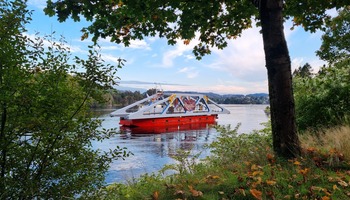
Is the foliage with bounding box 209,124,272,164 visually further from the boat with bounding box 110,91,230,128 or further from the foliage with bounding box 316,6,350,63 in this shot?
the boat with bounding box 110,91,230,128

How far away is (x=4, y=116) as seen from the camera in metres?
3.29

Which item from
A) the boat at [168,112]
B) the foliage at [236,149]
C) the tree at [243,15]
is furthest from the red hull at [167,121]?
the tree at [243,15]

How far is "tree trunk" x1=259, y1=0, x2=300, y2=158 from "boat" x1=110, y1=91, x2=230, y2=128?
43378 mm

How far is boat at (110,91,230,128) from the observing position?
163ft

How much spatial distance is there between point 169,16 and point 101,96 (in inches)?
115

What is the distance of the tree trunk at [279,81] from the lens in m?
5.29

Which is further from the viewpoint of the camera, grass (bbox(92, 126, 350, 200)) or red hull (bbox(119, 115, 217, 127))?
red hull (bbox(119, 115, 217, 127))

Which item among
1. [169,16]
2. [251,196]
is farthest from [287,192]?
[169,16]

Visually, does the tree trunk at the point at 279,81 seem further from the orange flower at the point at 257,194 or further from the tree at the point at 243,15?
the orange flower at the point at 257,194

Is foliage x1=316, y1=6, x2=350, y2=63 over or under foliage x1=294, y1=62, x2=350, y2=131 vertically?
over

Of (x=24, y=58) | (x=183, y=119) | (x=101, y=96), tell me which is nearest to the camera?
(x=24, y=58)

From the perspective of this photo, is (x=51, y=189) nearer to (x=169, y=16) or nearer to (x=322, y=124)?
(x=169, y=16)

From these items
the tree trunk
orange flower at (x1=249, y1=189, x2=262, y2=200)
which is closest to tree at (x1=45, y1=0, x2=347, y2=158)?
the tree trunk

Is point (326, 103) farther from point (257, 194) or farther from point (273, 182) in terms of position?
point (257, 194)
